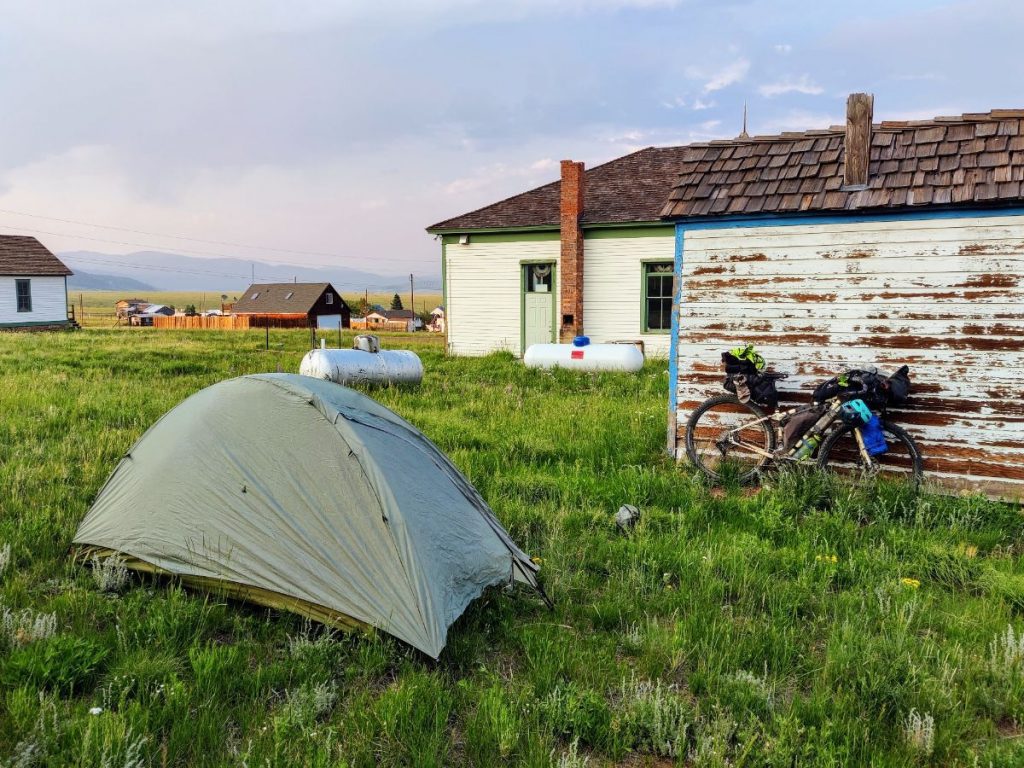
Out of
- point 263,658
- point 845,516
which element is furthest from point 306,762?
point 845,516

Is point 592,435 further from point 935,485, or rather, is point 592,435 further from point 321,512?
point 321,512

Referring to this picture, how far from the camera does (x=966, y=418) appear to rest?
7.00 metres

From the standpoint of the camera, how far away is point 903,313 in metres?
7.20

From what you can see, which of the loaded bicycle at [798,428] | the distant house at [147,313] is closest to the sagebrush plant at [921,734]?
the loaded bicycle at [798,428]

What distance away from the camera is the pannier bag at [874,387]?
677 cm

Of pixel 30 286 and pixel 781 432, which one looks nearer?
pixel 781 432

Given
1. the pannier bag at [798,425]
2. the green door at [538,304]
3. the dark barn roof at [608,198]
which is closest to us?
the pannier bag at [798,425]

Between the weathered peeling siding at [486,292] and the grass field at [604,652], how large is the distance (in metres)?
13.9

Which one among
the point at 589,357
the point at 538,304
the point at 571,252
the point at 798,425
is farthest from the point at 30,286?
the point at 798,425

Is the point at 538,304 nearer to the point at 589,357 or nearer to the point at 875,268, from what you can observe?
the point at 589,357

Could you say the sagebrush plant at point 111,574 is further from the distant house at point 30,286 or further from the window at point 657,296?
the distant house at point 30,286

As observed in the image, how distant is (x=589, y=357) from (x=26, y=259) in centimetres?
3649

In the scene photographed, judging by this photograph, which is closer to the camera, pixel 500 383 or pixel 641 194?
pixel 500 383

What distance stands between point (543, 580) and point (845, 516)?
300 cm
